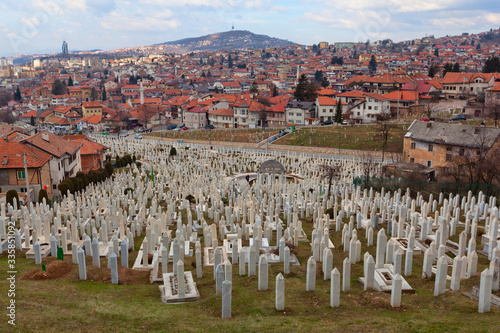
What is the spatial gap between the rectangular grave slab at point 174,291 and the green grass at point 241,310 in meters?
0.19

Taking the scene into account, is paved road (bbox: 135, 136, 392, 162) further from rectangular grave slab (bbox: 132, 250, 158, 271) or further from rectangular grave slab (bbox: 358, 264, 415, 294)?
rectangular grave slab (bbox: 132, 250, 158, 271)

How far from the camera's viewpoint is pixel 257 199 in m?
24.5

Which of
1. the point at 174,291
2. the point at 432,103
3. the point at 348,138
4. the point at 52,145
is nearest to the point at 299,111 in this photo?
the point at 348,138

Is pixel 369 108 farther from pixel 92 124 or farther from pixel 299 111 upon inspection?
pixel 92 124

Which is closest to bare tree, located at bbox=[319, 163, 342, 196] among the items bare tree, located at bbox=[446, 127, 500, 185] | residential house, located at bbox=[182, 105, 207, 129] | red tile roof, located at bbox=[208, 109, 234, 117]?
bare tree, located at bbox=[446, 127, 500, 185]

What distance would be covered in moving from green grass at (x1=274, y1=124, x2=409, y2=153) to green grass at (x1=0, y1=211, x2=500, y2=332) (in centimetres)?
3912

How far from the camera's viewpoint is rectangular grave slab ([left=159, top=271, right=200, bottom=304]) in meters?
10.3

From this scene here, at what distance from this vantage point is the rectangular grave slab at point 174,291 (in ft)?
33.7

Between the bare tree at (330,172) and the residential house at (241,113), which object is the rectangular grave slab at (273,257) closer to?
the bare tree at (330,172)

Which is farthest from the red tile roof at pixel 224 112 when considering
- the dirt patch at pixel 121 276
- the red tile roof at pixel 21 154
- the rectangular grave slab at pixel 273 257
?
the dirt patch at pixel 121 276

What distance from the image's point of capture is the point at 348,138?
53.2m

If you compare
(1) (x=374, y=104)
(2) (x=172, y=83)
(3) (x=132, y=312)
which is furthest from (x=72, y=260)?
(2) (x=172, y=83)

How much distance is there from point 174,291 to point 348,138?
4539 centimetres

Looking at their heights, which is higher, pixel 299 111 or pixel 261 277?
pixel 299 111
